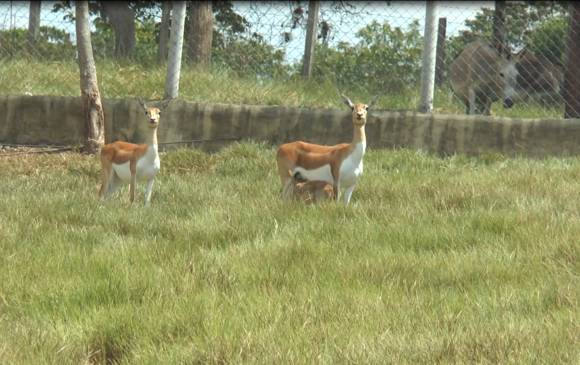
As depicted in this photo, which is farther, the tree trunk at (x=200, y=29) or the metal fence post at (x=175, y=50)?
the tree trunk at (x=200, y=29)

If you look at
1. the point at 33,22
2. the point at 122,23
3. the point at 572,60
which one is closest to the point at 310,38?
the point at 572,60

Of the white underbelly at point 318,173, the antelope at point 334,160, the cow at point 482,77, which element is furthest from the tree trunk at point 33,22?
the white underbelly at point 318,173

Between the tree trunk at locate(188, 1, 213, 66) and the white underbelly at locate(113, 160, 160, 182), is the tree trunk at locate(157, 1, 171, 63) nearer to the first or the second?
the tree trunk at locate(188, 1, 213, 66)

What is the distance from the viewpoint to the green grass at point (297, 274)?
4281 millimetres

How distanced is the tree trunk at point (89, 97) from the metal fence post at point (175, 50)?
0.88m

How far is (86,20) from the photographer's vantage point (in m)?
11.6

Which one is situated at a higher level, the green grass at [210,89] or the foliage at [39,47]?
the foliage at [39,47]

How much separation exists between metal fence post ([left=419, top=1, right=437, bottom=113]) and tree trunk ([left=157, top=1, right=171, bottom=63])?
4461mm

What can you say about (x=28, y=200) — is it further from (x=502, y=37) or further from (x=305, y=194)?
(x=502, y=37)

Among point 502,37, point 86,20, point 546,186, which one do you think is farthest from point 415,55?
point 546,186

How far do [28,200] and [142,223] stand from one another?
1409 mm

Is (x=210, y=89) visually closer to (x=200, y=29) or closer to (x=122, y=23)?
(x=200, y=29)

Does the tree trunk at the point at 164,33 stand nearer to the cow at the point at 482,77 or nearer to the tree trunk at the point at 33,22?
the tree trunk at the point at 33,22

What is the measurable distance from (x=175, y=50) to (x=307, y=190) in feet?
13.3
